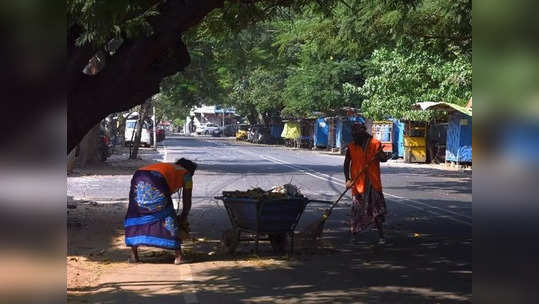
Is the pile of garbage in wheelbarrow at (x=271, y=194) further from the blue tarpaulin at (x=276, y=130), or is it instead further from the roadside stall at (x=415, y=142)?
the blue tarpaulin at (x=276, y=130)

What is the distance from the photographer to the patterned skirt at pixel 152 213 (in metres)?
8.45

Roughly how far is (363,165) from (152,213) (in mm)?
3489

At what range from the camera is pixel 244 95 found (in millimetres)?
59750

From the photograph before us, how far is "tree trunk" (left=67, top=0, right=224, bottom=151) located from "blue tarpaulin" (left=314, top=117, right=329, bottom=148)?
40.8 metres

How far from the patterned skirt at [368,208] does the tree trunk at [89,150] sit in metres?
17.9

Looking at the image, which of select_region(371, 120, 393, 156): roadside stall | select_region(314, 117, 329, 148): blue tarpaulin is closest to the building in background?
select_region(314, 117, 329, 148): blue tarpaulin

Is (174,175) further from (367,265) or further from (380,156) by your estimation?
(380,156)

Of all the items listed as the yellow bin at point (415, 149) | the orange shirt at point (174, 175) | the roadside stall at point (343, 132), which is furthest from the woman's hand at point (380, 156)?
the roadside stall at point (343, 132)

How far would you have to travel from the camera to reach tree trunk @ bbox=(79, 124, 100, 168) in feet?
87.2

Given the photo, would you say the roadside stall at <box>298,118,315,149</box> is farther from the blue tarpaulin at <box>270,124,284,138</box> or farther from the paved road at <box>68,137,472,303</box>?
the paved road at <box>68,137,472,303</box>

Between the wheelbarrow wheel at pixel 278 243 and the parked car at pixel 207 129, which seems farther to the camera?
the parked car at pixel 207 129
